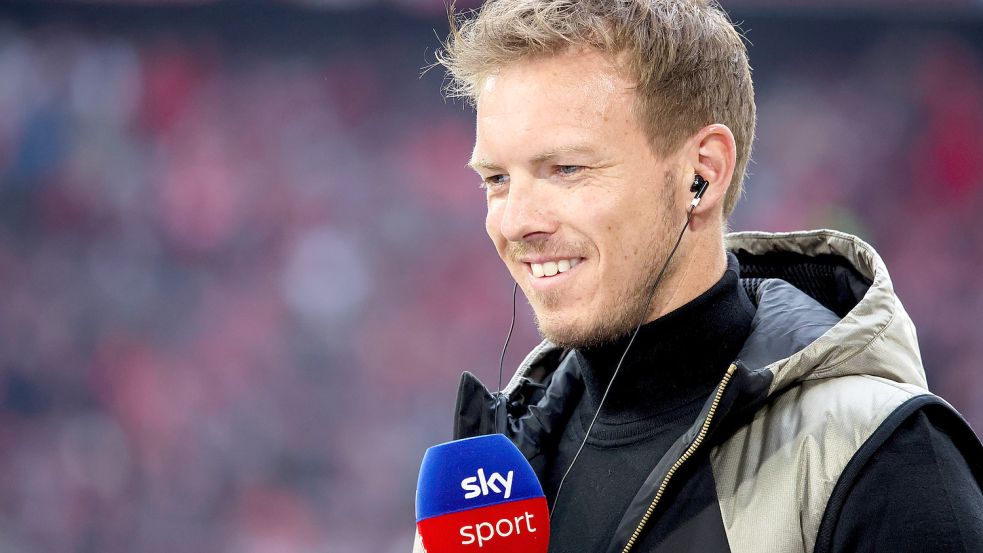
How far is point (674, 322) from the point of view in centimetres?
109

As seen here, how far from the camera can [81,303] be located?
3.81 metres

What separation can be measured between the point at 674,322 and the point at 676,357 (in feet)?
0.12

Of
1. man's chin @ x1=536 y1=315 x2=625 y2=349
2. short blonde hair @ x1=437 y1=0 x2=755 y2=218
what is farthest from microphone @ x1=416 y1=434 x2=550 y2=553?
short blonde hair @ x1=437 y1=0 x2=755 y2=218

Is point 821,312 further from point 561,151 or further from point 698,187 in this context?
point 561,151

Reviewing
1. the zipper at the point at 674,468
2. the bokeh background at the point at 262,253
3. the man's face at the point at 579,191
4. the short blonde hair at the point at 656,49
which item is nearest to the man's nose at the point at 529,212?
the man's face at the point at 579,191

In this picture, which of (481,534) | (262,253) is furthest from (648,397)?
(262,253)

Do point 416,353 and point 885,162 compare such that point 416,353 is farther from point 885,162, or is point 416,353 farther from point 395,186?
point 885,162

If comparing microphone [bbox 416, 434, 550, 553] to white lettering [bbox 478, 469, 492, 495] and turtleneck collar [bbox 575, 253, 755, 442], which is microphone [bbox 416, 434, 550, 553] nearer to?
white lettering [bbox 478, 469, 492, 495]

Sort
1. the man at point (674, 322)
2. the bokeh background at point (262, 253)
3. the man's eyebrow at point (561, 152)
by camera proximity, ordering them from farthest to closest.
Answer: the bokeh background at point (262, 253) < the man's eyebrow at point (561, 152) < the man at point (674, 322)

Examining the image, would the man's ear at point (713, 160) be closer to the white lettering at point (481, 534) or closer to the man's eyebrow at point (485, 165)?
the man's eyebrow at point (485, 165)

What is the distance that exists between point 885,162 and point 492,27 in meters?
3.34

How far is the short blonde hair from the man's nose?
127 mm

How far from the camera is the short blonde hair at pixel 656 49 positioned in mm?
1054

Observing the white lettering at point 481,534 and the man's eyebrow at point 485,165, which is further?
the man's eyebrow at point 485,165
